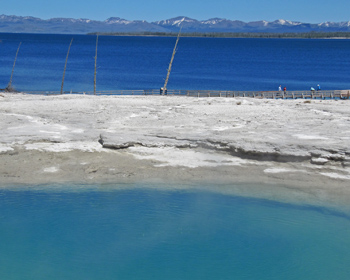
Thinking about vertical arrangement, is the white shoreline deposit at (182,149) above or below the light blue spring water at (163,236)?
above

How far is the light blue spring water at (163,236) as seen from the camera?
12.1 metres

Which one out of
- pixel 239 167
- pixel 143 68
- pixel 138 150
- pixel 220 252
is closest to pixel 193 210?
pixel 220 252

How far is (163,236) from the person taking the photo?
44.8 ft

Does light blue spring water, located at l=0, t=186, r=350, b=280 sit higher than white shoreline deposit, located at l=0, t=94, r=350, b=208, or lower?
Answer: lower

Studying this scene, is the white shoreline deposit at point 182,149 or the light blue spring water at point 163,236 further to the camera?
the white shoreline deposit at point 182,149

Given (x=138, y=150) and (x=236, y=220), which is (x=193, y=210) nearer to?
(x=236, y=220)

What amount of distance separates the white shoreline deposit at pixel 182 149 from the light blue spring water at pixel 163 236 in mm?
1404

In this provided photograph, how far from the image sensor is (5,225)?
14.3 m

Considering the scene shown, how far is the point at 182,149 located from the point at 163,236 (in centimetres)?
659

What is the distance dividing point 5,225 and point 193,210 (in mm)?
5948

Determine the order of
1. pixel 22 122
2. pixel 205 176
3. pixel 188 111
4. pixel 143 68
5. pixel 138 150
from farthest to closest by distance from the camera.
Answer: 1. pixel 143 68
2. pixel 188 111
3. pixel 22 122
4. pixel 138 150
5. pixel 205 176

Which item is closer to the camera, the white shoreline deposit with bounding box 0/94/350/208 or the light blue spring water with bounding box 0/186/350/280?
the light blue spring water with bounding box 0/186/350/280

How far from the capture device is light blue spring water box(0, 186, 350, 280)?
12148 mm

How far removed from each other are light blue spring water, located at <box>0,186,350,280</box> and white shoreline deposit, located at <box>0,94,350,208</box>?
140 cm
